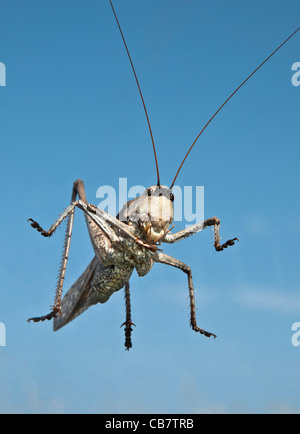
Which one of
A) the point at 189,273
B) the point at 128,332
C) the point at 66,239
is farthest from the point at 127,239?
the point at 128,332

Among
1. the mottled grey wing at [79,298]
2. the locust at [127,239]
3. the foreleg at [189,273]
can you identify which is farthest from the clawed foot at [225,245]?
the mottled grey wing at [79,298]

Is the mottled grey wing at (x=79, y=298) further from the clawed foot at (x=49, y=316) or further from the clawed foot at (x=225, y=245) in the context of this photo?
the clawed foot at (x=225, y=245)

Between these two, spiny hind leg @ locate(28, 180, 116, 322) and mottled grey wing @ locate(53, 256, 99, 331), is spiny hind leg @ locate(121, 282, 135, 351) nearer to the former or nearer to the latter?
mottled grey wing @ locate(53, 256, 99, 331)

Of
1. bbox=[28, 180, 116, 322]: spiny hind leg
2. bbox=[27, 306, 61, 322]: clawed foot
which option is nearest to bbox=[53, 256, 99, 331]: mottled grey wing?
bbox=[28, 180, 116, 322]: spiny hind leg

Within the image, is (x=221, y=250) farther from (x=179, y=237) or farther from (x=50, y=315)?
(x=50, y=315)

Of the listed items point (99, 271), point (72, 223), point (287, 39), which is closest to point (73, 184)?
point (72, 223)
